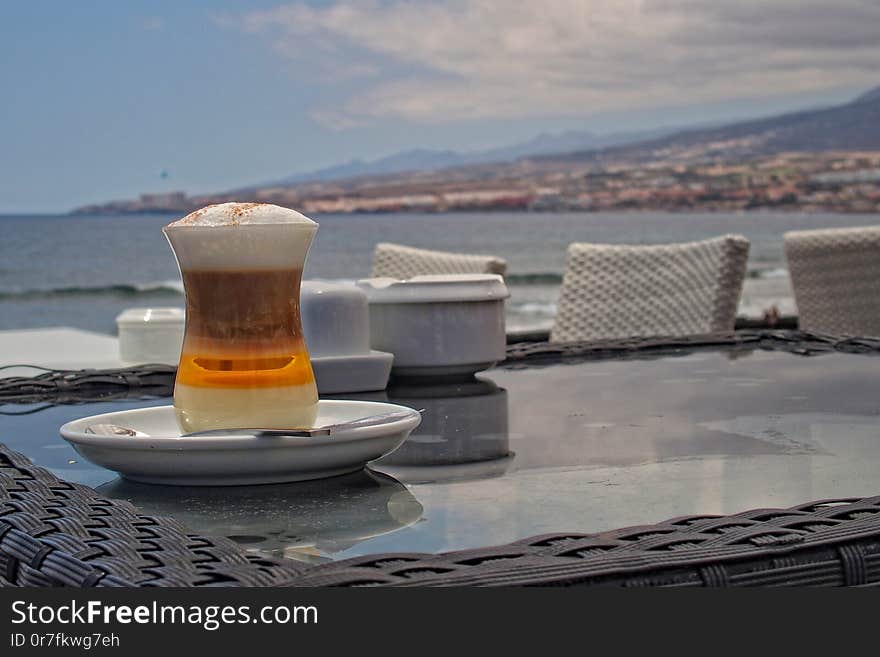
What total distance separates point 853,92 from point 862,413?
120 ft

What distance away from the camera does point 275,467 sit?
0.66m

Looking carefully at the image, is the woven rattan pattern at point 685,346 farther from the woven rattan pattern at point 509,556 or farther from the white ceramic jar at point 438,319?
the woven rattan pattern at point 509,556

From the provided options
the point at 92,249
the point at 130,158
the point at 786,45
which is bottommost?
the point at 92,249

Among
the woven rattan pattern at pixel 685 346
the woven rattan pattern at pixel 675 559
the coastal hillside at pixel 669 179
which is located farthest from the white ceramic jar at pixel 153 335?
the coastal hillside at pixel 669 179

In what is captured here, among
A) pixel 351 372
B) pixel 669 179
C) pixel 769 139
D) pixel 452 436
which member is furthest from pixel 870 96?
pixel 452 436

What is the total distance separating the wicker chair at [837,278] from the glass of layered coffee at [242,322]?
2187 mm

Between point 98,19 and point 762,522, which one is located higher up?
point 98,19

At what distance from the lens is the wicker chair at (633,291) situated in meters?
2.41

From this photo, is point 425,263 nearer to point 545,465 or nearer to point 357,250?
point 545,465

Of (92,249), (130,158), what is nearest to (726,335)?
(92,249)

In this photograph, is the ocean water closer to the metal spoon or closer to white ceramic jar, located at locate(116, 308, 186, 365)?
white ceramic jar, located at locate(116, 308, 186, 365)

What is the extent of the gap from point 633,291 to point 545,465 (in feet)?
5.94

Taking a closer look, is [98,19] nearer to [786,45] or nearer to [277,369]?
[786,45]

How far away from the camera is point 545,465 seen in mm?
720
